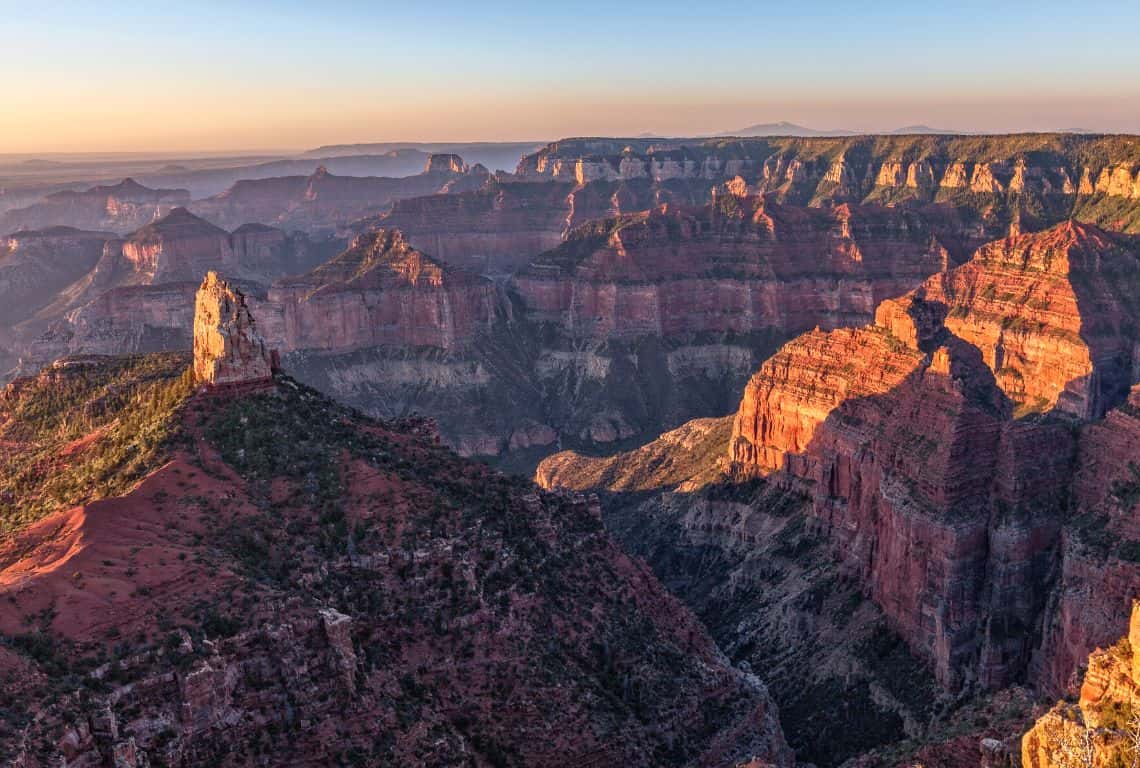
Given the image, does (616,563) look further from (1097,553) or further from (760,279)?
(760,279)

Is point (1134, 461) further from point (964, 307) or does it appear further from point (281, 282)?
point (281, 282)

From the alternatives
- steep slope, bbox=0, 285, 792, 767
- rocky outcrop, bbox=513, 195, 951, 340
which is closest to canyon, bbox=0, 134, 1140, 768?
steep slope, bbox=0, 285, 792, 767

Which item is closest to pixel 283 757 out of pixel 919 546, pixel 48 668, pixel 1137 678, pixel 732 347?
pixel 48 668

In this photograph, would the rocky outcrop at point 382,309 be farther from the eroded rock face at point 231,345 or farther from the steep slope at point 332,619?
the eroded rock face at point 231,345

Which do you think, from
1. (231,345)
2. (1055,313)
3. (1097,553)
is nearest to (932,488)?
(1097,553)

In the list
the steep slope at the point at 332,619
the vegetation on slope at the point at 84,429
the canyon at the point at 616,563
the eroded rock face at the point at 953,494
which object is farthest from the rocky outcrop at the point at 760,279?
the steep slope at the point at 332,619

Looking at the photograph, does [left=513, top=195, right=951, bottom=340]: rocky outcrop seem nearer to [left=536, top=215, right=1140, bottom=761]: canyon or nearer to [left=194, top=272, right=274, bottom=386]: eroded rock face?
[left=536, top=215, right=1140, bottom=761]: canyon
